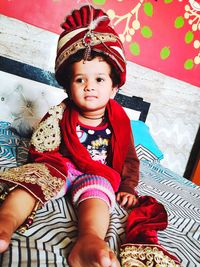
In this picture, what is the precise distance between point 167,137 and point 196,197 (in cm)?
116

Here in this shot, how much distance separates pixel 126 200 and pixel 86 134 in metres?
0.30

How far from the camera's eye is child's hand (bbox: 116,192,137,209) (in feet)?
3.28

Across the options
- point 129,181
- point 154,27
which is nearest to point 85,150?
point 129,181

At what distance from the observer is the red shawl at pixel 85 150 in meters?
1.00

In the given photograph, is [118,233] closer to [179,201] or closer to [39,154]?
[39,154]

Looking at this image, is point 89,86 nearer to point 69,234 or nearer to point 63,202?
point 63,202

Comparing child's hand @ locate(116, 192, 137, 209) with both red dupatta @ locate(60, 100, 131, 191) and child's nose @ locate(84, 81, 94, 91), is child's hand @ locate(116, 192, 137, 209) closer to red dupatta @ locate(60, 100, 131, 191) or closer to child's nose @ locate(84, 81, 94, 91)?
red dupatta @ locate(60, 100, 131, 191)

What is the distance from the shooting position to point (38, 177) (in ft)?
2.67

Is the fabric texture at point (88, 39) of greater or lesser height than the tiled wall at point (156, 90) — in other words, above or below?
above

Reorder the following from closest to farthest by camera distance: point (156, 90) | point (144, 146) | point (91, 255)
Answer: point (91, 255) < point (144, 146) < point (156, 90)

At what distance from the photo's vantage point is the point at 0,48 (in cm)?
189

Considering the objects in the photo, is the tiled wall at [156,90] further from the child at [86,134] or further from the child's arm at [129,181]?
the child's arm at [129,181]

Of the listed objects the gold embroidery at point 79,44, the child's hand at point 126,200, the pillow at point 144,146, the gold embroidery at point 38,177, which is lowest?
the pillow at point 144,146

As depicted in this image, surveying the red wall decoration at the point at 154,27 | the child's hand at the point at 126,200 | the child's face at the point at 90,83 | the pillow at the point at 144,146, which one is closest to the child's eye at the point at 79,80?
the child's face at the point at 90,83
